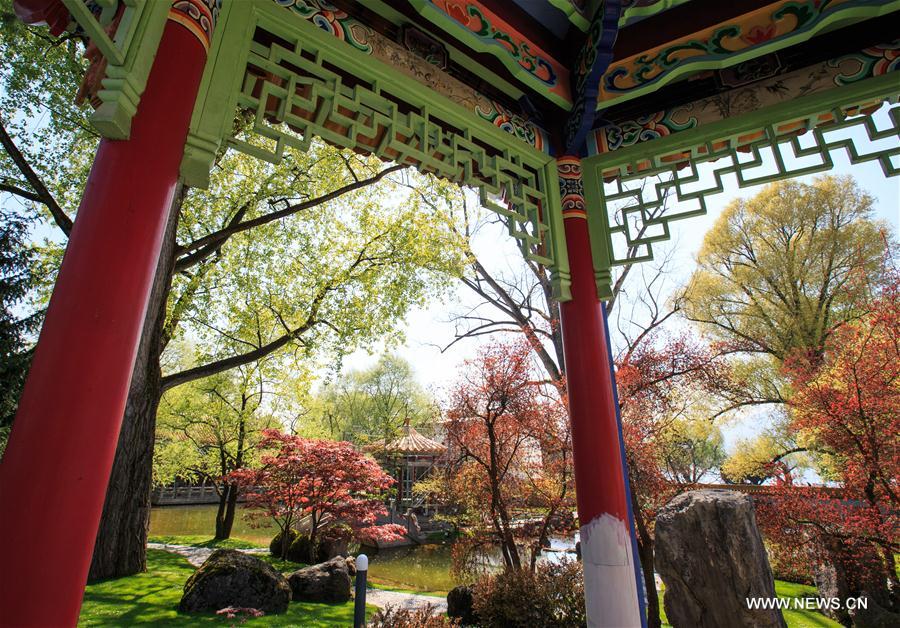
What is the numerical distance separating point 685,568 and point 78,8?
5.84m

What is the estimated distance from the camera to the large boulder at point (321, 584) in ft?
20.3

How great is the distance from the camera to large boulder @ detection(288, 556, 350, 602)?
6.18 meters

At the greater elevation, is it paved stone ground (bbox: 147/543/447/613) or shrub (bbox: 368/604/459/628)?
shrub (bbox: 368/604/459/628)

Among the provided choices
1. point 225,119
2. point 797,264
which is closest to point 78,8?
point 225,119

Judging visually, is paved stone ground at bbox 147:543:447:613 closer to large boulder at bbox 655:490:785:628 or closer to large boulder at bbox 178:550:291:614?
large boulder at bbox 178:550:291:614

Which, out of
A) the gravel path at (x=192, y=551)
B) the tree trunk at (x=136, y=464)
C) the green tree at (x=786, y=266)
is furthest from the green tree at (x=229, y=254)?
the green tree at (x=786, y=266)

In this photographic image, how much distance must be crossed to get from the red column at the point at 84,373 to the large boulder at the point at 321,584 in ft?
19.2

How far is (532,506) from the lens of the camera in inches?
272

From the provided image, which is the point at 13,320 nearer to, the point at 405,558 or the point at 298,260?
the point at 298,260

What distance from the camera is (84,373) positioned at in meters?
1.30

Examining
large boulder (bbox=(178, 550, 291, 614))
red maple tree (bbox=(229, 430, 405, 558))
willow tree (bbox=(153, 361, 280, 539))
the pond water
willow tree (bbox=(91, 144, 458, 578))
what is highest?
willow tree (bbox=(91, 144, 458, 578))

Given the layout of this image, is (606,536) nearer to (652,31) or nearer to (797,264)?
(652,31)

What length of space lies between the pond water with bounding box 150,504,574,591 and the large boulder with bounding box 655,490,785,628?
5.65 feet

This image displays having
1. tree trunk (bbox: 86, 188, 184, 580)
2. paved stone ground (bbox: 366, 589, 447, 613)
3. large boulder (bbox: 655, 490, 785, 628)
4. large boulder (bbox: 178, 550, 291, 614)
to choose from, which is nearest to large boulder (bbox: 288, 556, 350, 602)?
paved stone ground (bbox: 366, 589, 447, 613)
